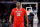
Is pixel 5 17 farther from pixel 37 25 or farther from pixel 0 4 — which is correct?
pixel 37 25

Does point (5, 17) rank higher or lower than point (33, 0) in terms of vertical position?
lower

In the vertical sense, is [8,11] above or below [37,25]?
above

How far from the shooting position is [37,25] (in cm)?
778

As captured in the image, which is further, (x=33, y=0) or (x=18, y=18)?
(x=33, y=0)

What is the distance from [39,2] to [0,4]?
289 centimetres

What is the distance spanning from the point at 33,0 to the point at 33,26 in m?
1.94

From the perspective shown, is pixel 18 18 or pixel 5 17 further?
pixel 5 17

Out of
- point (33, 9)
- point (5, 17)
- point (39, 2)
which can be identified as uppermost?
point (39, 2)

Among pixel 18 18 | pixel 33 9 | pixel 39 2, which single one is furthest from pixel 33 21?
pixel 18 18

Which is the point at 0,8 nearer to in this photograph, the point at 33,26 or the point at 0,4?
the point at 0,4

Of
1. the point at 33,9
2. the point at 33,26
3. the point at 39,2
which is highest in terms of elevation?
the point at 39,2

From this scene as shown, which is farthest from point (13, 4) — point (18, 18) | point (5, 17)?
point (18, 18)

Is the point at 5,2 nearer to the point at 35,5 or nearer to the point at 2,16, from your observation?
the point at 2,16

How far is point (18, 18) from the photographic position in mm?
4406
